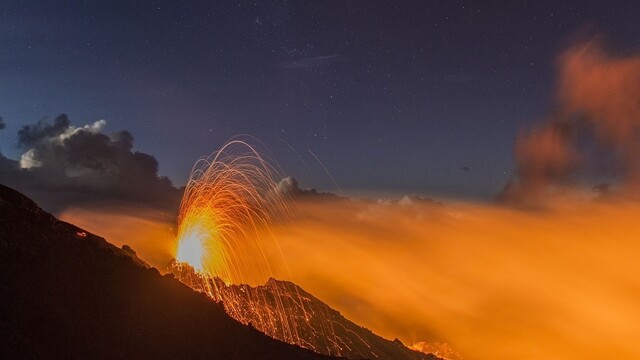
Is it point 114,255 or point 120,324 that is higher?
point 114,255

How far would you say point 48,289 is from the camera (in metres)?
58.4

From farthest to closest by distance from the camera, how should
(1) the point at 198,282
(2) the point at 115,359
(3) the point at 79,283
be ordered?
(1) the point at 198,282 → (3) the point at 79,283 → (2) the point at 115,359

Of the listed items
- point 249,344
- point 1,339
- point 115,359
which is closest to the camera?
point 1,339

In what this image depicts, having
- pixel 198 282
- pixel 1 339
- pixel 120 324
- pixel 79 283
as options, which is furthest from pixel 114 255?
pixel 198 282

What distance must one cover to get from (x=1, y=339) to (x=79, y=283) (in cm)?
1593

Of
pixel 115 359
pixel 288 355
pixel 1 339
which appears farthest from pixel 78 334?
pixel 288 355

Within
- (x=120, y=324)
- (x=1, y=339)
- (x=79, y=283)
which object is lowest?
(x=1, y=339)

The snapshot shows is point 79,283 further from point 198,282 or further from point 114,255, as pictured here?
point 198,282

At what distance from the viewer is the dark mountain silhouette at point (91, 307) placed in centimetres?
5166

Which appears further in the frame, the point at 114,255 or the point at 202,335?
the point at 114,255

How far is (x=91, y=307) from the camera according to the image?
195 feet

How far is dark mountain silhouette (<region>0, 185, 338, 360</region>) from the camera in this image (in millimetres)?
51656

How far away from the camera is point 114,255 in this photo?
74.2 m

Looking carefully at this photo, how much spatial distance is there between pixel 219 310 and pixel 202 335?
825 centimetres
